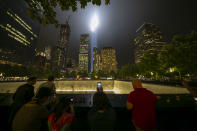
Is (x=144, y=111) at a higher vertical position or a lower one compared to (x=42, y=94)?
lower

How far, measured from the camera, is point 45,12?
248 cm

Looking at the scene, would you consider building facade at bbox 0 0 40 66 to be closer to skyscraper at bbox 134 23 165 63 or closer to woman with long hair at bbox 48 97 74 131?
woman with long hair at bbox 48 97 74 131

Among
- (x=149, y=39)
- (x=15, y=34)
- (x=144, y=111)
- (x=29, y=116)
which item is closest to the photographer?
(x=29, y=116)

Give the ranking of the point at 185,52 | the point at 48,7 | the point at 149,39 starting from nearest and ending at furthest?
1. the point at 48,7
2. the point at 185,52
3. the point at 149,39

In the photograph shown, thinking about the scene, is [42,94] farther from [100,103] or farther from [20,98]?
[20,98]

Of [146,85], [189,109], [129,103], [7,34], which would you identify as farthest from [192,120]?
[7,34]

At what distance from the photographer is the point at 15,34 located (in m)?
68.0

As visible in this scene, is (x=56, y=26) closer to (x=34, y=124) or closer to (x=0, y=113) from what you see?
(x=34, y=124)

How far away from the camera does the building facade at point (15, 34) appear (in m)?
59.8

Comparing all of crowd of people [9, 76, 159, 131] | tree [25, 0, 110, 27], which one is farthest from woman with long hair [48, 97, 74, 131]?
tree [25, 0, 110, 27]

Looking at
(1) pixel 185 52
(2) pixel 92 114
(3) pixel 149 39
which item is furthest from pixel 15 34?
(3) pixel 149 39

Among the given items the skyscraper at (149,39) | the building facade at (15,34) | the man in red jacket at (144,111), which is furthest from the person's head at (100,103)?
the skyscraper at (149,39)

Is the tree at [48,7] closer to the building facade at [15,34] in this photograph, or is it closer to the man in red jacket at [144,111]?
the man in red jacket at [144,111]

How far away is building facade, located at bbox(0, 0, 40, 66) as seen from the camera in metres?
59.8
